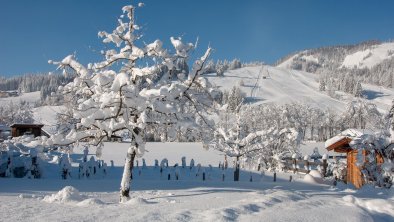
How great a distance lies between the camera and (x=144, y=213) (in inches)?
289

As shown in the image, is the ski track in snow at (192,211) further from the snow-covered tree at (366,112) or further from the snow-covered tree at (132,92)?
the snow-covered tree at (366,112)

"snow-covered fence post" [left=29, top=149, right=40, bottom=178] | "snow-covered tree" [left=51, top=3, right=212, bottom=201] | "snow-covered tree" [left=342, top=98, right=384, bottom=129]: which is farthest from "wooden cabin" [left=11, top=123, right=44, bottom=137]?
"snow-covered tree" [left=51, top=3, right=212, bottom=201]

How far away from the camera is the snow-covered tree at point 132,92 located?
8.55m

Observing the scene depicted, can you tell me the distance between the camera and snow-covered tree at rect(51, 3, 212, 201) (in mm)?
8547

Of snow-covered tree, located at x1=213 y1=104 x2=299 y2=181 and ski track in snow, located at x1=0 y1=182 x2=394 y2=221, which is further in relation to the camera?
snow-covered tree, located at x1=213 y1=104 x2=299 y2=181

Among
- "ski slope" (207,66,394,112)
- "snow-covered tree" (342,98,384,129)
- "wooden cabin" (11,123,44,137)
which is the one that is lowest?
"wooden cabin" (11,123,44,137)

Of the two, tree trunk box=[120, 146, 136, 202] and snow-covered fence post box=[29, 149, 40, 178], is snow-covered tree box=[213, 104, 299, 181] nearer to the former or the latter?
snow-covered fence post box=[29, 149, 40, 178]

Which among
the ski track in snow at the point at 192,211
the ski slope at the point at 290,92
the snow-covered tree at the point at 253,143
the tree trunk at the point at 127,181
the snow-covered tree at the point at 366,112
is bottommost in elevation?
the ski track in snow at the point at 192,211

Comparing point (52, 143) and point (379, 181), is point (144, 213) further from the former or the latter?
point (379, 181)

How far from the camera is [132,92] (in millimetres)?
8352

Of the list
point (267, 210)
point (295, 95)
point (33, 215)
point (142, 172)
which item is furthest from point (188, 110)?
point (295, 95)

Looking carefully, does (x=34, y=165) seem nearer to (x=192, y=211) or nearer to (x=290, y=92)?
(x=192, y=211)

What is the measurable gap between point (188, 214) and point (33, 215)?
2.87 metres

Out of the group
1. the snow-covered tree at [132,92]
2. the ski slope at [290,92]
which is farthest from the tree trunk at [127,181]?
the ski slope at [290,92]
